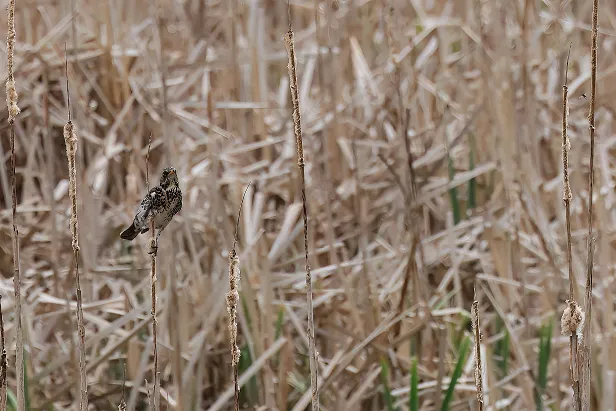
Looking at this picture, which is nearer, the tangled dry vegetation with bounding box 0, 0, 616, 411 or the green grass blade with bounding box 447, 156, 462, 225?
the tangled dry vegetation with bounding box 0, 0, 616, 411

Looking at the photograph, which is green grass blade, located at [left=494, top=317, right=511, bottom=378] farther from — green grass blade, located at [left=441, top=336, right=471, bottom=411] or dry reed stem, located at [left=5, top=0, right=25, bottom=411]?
dry reed stem, located at [left=5, top=0, right=25, bottom=411]

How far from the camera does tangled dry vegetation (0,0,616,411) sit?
65.4 inches

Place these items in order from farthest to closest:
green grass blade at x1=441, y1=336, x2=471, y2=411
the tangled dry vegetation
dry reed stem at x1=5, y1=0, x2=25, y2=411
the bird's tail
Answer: the tangled dry vegetation
green grass blade at x1=441, y1=336, x2=471, y2=411
the bird's tail
dry reed stem at x1=5, y1=0, x2=25, y2=411

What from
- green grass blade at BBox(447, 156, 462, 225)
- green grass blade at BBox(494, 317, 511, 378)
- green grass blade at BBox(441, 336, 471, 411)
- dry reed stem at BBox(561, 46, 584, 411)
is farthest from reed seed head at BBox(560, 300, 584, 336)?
green grass blade at BBox(447, 156, 462, 225)

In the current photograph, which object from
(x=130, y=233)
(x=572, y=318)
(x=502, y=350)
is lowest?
(x=502, y=350)

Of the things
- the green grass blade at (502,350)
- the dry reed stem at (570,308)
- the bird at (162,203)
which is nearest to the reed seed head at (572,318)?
the dry reed stem at (570,308)

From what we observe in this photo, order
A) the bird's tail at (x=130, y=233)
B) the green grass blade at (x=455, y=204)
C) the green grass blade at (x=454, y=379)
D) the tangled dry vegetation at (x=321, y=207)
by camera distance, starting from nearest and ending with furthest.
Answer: the bird's tail at (x=130, y=233)
the green grass blade at (x=454, y=379)
the tangled dry vegetation at (x=321, y=207)
the green grass blade at (x=455, y=204)

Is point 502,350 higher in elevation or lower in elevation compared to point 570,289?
lower

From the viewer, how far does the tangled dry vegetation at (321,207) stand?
5.45ft

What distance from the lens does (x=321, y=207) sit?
213 cm

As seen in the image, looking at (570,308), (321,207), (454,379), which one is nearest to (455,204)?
(321,207)

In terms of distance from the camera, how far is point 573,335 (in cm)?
85

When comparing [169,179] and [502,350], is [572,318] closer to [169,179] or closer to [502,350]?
[169,179]

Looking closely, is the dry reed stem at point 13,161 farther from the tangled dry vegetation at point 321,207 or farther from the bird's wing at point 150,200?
the tangled dry vegetation at point 321,207
